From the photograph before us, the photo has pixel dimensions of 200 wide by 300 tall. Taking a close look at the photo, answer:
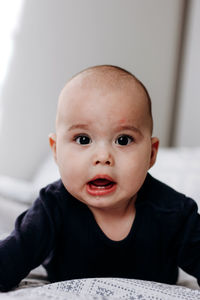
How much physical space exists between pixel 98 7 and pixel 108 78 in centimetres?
145

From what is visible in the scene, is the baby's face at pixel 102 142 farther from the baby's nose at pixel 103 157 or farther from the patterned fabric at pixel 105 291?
the patterned fabric at pixel 105 291

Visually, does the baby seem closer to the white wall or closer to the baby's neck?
the baby's neck

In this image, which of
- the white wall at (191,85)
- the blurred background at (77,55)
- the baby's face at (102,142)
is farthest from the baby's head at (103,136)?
the white wall at (191,85)

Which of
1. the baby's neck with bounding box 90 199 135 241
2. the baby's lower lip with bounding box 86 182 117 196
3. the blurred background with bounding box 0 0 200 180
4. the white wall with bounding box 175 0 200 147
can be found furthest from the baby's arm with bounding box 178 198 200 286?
the white wall with bounding box 175 0 200 147

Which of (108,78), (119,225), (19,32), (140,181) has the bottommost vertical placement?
(119,225)

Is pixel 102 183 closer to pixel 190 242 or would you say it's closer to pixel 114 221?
pixel 114 221

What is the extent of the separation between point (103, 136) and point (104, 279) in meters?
0.25

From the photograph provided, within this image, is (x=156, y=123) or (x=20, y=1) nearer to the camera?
(x=20, y=1)

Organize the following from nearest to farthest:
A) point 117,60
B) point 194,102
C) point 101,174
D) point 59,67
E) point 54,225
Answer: point 101,174 < point 54,225 < point 59,67 < point 117,60 < point 194,102

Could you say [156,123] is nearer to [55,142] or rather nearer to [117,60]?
[117,60]

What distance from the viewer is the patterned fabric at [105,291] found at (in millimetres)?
562

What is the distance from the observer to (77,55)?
1963mm

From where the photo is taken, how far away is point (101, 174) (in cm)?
65

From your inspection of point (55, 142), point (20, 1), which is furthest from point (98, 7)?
point (55, 142)
